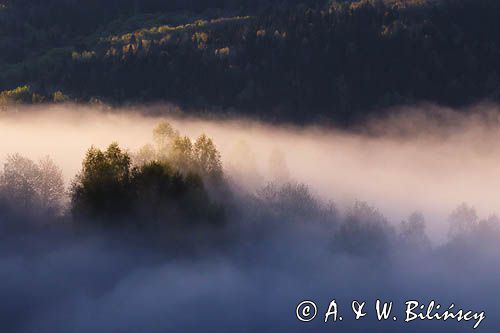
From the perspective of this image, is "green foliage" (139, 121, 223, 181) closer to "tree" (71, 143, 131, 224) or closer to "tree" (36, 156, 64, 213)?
"tree" (36, 156, 64, 213)

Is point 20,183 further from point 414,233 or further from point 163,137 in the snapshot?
point 414,233

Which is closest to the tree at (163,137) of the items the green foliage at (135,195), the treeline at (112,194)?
the treeline at (112,194)

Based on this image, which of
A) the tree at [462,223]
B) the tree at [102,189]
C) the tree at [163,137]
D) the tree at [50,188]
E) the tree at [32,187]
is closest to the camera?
the tree at [102,189]

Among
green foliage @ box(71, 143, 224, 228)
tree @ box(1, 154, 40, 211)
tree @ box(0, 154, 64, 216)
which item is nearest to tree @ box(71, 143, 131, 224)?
green foliage @ box(71, 143, 224, 228)

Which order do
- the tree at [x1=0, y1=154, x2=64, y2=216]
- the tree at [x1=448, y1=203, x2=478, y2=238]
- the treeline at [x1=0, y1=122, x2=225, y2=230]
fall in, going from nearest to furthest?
1. the treeline at [x1=0, y1=122, x2=225, y2=230]
2. the tree at [x1=0, y1=154, x2=64, y2=216]
3. the tree at [x1=448, y1=203, x2=478, y2=238]

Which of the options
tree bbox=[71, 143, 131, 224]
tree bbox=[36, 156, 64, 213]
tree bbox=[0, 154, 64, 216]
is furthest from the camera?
tree bbox=[36, 156, 64, 213]

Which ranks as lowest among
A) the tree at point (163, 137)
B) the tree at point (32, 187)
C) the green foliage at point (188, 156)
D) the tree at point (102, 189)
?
the tree at point (102, 189)

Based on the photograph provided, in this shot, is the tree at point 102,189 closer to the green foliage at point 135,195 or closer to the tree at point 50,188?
the green foliage at point 135,195

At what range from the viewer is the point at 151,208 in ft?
375

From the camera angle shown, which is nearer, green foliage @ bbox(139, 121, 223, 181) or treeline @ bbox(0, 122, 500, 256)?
treeline @ bbox(0, 122, 500, 256)

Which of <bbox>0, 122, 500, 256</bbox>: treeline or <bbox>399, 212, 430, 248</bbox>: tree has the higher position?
<bbox>399, 212, 430, 248</bbox>: tree

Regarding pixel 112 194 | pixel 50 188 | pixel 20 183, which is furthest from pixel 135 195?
pixel 20 183

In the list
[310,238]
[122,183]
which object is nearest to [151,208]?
[122,183]

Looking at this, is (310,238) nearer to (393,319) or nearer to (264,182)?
(264,182)
